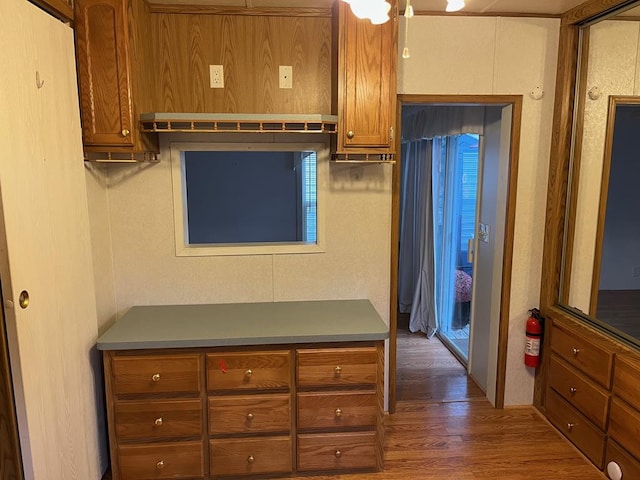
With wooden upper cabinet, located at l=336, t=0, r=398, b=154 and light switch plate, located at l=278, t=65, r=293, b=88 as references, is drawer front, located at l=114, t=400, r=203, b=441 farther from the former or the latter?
light switch plate, located at l=278, t=65, r=293, b=88

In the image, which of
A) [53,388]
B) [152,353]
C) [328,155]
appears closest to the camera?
[53,388]

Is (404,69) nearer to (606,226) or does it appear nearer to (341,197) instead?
(341,197)

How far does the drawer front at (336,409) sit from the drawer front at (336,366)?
0.07 m

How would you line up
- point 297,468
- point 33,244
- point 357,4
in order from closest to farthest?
1. point 357,4
2. point 33,244
3. point 297,468

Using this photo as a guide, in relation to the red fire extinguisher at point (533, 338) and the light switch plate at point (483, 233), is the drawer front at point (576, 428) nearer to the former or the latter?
the red fire extinguisher at point (533, 338)

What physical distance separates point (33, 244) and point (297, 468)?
160 centimetres

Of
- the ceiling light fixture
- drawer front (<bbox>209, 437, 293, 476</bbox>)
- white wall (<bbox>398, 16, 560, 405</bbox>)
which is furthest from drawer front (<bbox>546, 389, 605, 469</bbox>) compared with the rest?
the ceiling light fixture

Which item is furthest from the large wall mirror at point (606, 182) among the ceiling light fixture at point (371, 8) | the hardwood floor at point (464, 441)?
the ceiling light fixture at point (371, 8)

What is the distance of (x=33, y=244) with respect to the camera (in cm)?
170

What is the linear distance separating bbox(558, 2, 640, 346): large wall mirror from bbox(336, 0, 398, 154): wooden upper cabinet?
1139 mm

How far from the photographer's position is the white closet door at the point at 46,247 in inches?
61.8

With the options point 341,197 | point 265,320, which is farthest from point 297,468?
point 341,197

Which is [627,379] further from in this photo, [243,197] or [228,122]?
[243,197]

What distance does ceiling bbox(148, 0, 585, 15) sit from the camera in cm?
234
